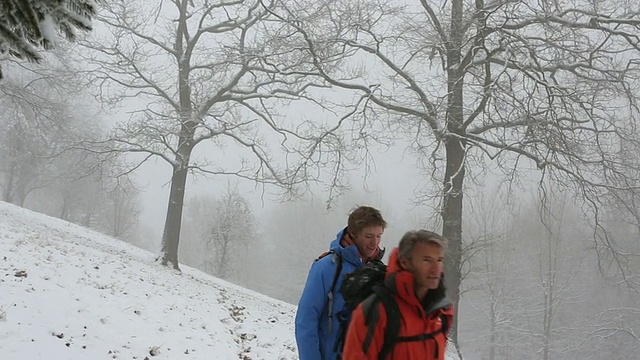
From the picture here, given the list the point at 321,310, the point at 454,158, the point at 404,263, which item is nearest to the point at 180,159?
the point at 454,158

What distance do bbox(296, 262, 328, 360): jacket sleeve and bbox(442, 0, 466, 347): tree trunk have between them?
742 centimetres

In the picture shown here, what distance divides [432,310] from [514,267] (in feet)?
98.0

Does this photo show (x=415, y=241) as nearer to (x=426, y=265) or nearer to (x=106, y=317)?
(x=426, y=265)

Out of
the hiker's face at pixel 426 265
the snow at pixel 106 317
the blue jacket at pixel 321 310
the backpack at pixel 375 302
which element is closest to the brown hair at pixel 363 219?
the blue jacket at pixel 321 310

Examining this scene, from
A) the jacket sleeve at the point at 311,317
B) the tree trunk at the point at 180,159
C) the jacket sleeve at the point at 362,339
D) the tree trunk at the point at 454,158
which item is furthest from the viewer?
the tree trunk at the point at 180,159

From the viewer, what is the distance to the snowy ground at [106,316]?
16.2 ft

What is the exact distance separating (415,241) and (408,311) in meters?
0.35

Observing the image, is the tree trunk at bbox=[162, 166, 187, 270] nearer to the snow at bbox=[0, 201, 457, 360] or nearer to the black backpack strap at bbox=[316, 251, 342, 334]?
the snow at bbox=[0, 201, 457, 360]

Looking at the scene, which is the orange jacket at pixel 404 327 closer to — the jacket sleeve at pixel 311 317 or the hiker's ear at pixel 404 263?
the hiker's ear at pixel 404 263

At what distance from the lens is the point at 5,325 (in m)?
4.77

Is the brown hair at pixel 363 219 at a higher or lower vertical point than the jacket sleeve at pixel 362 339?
higher

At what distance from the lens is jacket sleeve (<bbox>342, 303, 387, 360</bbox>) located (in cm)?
225

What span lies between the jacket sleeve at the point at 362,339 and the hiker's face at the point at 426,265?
247mm

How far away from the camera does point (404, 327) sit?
91.0 inches
